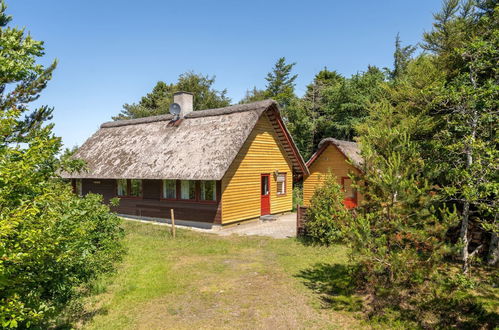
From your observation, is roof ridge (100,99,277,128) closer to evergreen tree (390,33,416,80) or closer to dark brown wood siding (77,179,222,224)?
dark brown wood siding (77,179,222,224)

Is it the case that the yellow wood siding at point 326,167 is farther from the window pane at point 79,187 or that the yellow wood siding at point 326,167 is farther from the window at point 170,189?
the window pane at point 79,187

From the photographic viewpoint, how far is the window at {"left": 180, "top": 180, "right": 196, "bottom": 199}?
59.0 ft

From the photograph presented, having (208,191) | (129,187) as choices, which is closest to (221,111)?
(208,191)

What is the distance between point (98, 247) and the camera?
1000cm

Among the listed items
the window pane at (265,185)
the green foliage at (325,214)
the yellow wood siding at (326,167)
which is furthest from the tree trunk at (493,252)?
the window pane at (265,185)

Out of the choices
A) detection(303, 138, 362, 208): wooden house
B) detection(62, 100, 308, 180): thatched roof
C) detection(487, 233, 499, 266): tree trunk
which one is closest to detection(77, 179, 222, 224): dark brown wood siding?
detection(62, 100, 308, 180): thatched roof

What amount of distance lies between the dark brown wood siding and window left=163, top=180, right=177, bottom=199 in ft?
1.01

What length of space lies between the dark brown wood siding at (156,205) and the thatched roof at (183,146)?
1.19 meters

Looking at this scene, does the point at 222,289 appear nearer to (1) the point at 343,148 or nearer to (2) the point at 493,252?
(2) the point at 493,252

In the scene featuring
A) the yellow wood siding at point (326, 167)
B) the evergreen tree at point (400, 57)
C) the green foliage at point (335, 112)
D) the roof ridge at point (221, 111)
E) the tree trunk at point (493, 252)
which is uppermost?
the evergreen tree at point (400, 57)

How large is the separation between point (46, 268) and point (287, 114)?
33.0 m

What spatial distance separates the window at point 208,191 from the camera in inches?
675

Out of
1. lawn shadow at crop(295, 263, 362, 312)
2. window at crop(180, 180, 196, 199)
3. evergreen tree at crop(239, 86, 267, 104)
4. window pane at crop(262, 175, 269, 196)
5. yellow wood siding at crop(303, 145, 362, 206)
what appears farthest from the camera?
evergreen tree at crop(239, 86, 267, 104)

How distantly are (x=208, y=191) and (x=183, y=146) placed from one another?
3499 mm
